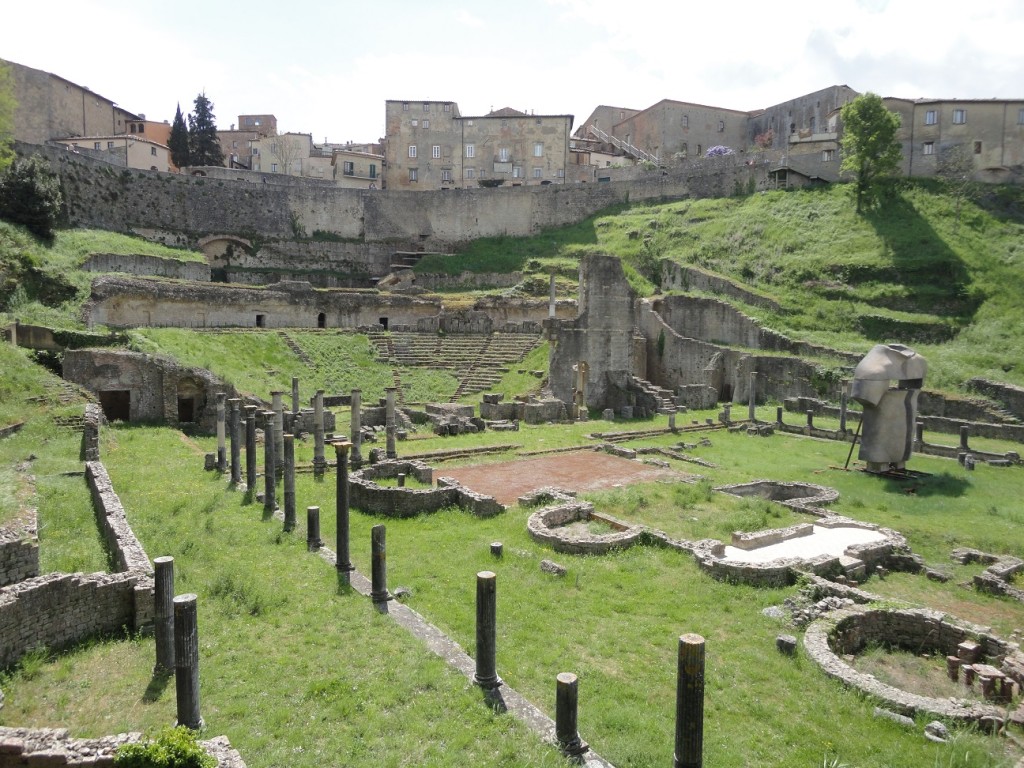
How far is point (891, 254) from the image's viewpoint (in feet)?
137

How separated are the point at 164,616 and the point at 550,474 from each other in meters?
14.4

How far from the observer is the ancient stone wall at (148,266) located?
40.5m

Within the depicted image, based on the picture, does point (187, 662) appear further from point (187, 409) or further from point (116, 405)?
point (116, 405)

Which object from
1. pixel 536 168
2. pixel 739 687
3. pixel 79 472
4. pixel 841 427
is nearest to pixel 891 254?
pixel 841 427

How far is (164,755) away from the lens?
231 inches

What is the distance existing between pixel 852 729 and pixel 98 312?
126 ft

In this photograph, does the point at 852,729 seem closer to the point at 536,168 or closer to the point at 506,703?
the point at 506,703

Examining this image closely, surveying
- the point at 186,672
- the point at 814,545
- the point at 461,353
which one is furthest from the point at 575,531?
the point at 461,353

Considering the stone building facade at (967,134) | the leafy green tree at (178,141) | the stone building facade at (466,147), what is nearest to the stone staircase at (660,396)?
the stone building facade at (967,134)

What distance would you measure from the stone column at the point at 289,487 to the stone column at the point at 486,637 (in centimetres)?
781

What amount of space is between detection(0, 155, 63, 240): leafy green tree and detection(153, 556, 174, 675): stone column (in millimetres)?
40182

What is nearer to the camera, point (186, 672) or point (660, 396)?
point (186, 672)

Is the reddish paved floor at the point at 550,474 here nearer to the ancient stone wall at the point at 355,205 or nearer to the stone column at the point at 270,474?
the stone column at the point at 270,474

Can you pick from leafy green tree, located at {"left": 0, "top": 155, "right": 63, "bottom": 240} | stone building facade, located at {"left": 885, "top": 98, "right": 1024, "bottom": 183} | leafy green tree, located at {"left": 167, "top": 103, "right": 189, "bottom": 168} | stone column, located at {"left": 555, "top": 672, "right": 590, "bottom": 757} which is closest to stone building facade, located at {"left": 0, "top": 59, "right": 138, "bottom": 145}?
leafy green tree, located at {"left": 167, "top": 103, "right": 189, "bottom": 168}
